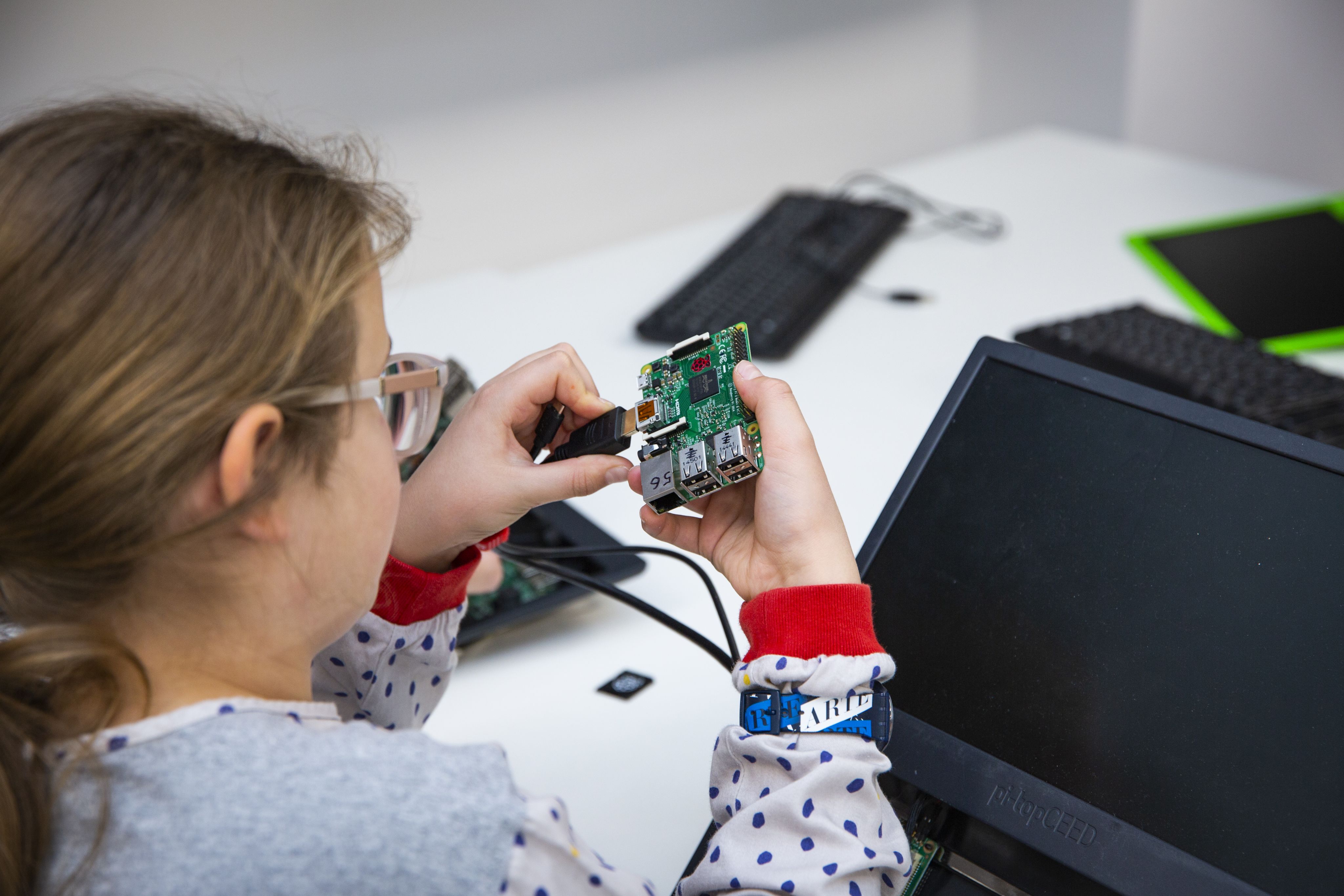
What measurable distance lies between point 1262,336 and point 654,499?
0.89m

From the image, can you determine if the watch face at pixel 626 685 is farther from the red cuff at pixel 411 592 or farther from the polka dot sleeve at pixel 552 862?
the polka dot sleeve at pixel 552 862

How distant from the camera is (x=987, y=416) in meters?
0.70

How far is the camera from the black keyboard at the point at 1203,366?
1.02 m

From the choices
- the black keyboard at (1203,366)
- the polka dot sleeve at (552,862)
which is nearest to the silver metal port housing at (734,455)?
the polka dot sleeve at (552,862)

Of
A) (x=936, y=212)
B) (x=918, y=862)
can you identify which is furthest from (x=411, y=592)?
(x=936, y=212)

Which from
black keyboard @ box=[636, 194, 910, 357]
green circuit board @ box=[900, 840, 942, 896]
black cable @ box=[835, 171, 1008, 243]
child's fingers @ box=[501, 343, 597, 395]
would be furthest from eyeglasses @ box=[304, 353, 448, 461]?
black cable @ box=[835, 171, 1008, 243]

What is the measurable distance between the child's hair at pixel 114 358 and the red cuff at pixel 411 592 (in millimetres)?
239

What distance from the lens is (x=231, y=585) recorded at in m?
0.54

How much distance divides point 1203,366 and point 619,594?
0.68m

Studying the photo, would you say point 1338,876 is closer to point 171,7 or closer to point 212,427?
point 212,427

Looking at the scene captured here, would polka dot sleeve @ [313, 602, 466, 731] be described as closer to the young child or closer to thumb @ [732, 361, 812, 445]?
the young child

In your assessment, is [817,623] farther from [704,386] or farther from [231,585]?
[231,585]

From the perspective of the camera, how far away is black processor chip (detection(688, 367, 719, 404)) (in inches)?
27.5

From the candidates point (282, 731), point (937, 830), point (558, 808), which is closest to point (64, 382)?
point (282, 731)
